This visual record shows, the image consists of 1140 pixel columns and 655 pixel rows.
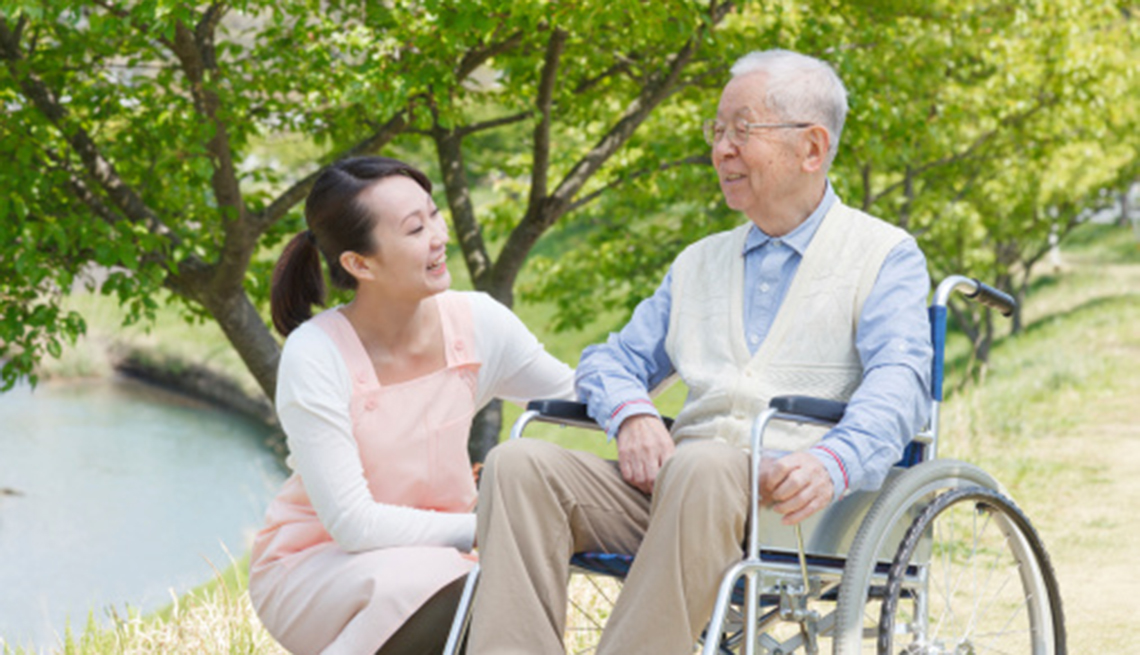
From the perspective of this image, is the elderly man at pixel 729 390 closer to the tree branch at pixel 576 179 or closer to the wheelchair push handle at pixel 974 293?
the wheelchair push handle at pixel 974 293

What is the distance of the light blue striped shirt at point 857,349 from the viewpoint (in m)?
2.40

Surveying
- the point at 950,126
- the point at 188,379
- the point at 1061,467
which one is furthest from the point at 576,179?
the point at 188,379

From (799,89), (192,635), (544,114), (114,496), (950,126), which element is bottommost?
(114,496)

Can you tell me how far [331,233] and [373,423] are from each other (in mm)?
373

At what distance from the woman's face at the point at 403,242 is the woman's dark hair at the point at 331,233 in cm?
2

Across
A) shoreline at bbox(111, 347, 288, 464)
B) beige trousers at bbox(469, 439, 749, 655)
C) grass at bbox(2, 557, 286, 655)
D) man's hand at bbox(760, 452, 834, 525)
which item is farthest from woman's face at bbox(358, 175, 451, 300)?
shoreline at bbox(111, 347, 288, 464)

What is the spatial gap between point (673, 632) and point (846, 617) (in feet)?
1.01

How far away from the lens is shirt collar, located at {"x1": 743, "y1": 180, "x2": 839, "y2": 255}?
2744 millimetres

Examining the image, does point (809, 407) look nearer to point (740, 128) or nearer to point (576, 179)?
point (740, 128)

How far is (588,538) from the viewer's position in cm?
255

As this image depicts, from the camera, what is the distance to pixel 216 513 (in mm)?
15961

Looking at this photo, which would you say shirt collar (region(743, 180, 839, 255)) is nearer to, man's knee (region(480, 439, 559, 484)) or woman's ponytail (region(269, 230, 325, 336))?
man's knee (region(480, 439, 559, 484))

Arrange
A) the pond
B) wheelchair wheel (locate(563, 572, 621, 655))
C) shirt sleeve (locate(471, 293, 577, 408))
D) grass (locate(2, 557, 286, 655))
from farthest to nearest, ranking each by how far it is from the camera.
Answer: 1. the pond
2. wheelchair wheel (locate(563, 572, 621, 655))
3. grass (locate(2, 557, 286, 655))
4. shirt sleeve (locate(471, 293, 577, 408))

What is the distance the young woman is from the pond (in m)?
8.45
